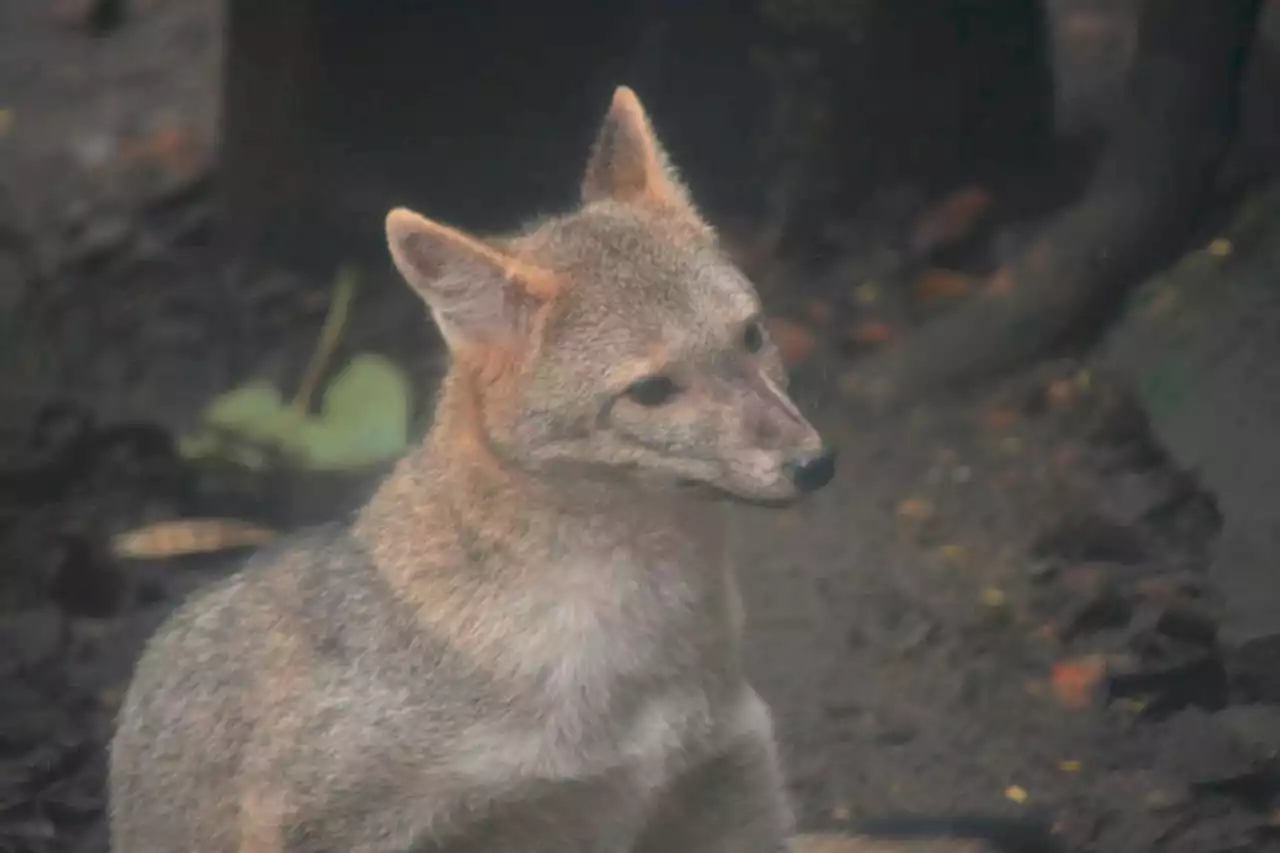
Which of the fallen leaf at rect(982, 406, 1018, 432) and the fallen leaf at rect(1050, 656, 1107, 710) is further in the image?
the fallen leaf at rect(982, 406, 1018, 432)

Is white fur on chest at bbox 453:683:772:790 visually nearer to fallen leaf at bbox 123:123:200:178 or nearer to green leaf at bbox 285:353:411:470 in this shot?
green leaf at bbox 285:353:411:470

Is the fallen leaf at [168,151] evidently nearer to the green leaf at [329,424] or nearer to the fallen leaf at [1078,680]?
the green leaf at [329,424]

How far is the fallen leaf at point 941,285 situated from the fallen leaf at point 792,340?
1.51 feet

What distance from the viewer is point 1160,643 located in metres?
4.58

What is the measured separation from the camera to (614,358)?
9.74ft

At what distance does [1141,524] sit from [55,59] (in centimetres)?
489

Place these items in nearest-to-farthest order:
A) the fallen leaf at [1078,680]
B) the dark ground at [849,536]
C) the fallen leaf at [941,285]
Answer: the dark ground at [849,536], the fallen leaf at [1078,680], the fallen leaf at [941,285]

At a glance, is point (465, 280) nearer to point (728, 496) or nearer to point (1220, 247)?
point (728, 496)

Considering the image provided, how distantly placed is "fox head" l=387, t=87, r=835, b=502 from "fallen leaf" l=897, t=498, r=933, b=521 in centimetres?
231

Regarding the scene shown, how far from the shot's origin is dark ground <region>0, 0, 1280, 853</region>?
427 cm

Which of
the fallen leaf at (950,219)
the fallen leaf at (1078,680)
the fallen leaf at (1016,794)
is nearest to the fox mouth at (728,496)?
the fallen leaf at (1016,794)

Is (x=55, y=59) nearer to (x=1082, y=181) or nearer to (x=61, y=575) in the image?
(x=61, y=575)

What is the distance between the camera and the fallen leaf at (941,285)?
6.23m

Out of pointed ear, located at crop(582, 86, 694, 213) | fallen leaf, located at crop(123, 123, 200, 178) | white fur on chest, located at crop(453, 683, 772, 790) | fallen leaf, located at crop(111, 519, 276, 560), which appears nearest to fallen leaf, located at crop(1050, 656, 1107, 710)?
white fur on chest, located at crop(453, 683, 772, 790)
